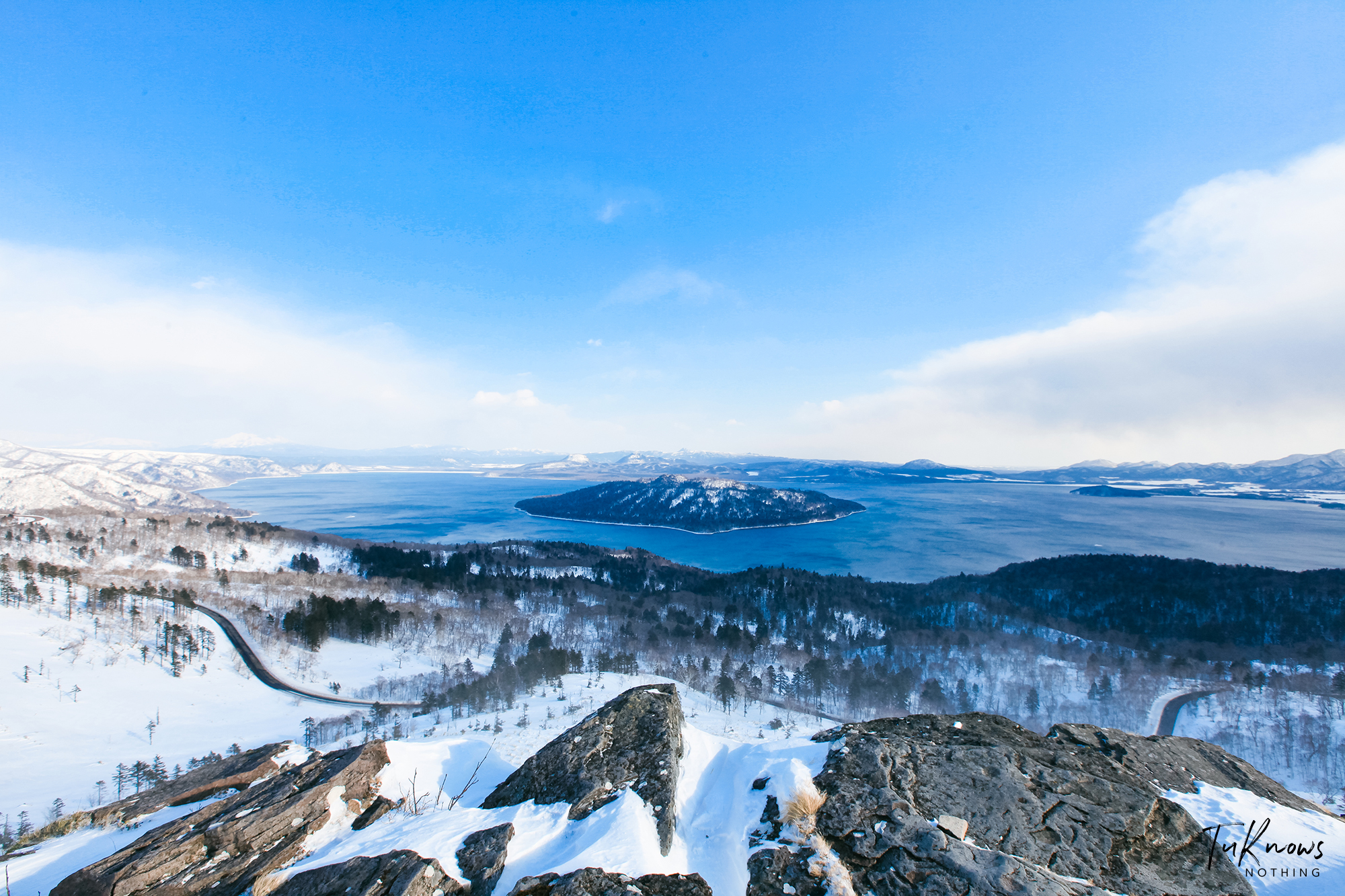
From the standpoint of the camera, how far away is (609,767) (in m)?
9.68

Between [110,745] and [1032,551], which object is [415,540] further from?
[1032,551]

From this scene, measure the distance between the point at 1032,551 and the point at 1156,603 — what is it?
64022mm

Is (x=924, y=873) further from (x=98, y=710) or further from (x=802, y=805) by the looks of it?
(x=98, y=710)

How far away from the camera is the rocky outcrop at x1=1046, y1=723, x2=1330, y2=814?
11.1 metres

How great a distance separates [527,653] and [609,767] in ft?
236

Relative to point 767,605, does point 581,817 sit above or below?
above

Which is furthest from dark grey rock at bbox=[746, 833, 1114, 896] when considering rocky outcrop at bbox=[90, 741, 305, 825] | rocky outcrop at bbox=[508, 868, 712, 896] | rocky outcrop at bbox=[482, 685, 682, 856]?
rocky outcrop at bbox=[90, 741, 305, 825]

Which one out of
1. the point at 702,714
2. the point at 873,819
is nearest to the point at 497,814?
the point at 873,819

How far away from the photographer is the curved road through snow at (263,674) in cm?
5542

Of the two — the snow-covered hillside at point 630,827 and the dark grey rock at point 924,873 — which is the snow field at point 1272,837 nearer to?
the snow-covered hillside at point 630,827

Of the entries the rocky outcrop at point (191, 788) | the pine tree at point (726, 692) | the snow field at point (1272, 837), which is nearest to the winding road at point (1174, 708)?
the pine tree at point (726, 692)

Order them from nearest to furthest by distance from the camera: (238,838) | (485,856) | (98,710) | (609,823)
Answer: (485,856), (609,823), (238,838), (98,710)

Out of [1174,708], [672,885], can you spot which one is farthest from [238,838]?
[1174,708]

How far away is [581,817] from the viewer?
839 centimetres
